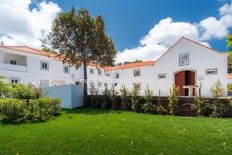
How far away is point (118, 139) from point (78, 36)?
497 inches

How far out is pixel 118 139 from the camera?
6.98 meters

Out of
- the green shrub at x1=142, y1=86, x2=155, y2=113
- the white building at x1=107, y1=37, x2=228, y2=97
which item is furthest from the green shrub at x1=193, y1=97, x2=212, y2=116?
the white building at x1=107, y1=37, x2=228, y2=97

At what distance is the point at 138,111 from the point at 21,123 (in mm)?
7185

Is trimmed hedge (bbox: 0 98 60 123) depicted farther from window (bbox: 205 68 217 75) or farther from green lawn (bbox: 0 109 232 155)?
window (bbox: 205 68 217 75)

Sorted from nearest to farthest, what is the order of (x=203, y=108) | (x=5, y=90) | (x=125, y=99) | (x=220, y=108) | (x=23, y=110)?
(x=23, y=110) → (x=220, y=108) → (x=203, y=108) → (x=5, y=90) → (x=125, y=99)

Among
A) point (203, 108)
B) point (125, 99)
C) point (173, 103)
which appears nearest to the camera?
point (203, 108)

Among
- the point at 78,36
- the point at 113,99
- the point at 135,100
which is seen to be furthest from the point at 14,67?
the point at 135,100

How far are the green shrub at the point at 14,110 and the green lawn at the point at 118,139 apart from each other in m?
1.46

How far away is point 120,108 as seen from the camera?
50.8ft

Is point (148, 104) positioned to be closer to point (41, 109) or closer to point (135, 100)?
point (135, 100)

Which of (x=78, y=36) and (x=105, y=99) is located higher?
(x=78, y=36)

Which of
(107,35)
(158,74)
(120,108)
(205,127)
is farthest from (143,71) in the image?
(205,127)

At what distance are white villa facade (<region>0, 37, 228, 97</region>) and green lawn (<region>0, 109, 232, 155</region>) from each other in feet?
22.5

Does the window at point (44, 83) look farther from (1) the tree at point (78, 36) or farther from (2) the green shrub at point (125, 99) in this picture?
(2) the green shrub at point (125, 99)
